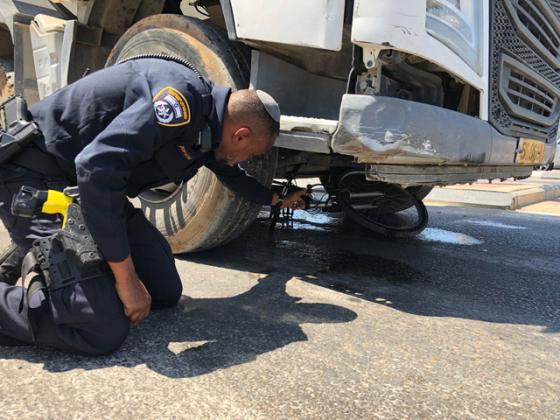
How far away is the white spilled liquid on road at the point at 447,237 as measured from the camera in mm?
3889

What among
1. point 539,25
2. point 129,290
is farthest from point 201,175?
point 539,25

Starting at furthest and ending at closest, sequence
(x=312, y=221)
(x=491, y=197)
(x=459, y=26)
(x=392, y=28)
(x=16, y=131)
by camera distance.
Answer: (x=491, y=197) → (x=312, y=221) → (x=459, y=26) → (x=392, y=28) → (x=16, y=131)

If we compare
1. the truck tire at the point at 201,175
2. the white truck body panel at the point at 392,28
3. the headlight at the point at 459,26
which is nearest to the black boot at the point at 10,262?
the truck tire at the point at 201,175

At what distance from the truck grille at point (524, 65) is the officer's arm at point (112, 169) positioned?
5.46 feet

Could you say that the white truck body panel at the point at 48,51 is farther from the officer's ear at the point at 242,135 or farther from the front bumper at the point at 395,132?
the front bumper at the point at 395,132

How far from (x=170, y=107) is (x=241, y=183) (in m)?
0.75

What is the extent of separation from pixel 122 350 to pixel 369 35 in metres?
1.47

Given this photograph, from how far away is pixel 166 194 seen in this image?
9.21 feet

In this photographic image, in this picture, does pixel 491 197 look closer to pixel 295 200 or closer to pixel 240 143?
pixel 295 200

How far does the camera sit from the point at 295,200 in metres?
2.64

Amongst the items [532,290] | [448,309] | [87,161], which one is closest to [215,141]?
[87,161]

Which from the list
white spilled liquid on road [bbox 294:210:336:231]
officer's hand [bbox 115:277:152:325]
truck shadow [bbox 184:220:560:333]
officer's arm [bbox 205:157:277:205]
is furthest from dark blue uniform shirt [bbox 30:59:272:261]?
white spilled liquid on road [bbox 294:210:336:231]

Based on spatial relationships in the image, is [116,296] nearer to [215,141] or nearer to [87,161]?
[87,161]

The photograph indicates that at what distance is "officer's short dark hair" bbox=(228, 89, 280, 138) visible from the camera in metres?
1.79
